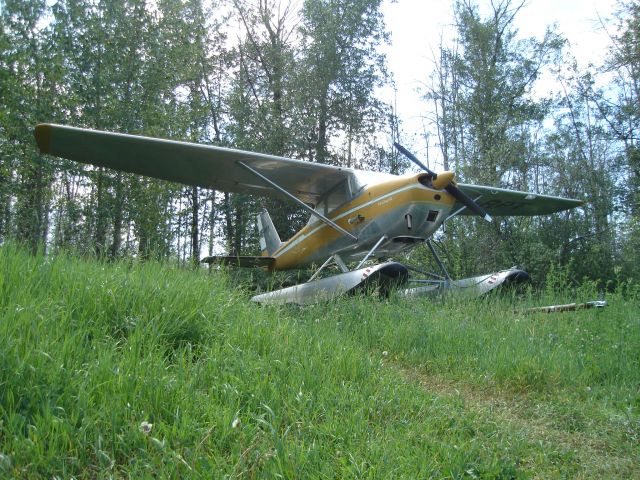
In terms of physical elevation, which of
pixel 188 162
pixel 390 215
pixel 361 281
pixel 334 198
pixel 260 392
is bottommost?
pixel 260 392

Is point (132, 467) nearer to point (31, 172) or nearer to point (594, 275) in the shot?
point (31, 172)

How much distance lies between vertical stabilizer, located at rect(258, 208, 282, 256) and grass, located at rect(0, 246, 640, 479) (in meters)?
7.58

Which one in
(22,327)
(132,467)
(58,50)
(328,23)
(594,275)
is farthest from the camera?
(328,23)

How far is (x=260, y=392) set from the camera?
7.82 ft

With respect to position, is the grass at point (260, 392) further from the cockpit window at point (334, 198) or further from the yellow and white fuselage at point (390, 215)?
the cockpit window at point (334, 198)

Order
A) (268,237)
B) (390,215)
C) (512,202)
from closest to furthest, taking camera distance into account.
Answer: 1. (390,215)
2. (512,202)
3. (268,237)

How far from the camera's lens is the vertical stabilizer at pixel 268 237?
11.8 metres

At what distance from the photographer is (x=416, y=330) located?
14.2ft

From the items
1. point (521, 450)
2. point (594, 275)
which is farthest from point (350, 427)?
point (594, 275)

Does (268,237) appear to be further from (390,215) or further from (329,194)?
(390,215)

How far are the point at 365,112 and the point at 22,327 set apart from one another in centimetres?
1886

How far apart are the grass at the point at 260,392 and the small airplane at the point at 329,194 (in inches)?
119

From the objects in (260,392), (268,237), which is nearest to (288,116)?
(268,237)

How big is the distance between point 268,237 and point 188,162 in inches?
162
